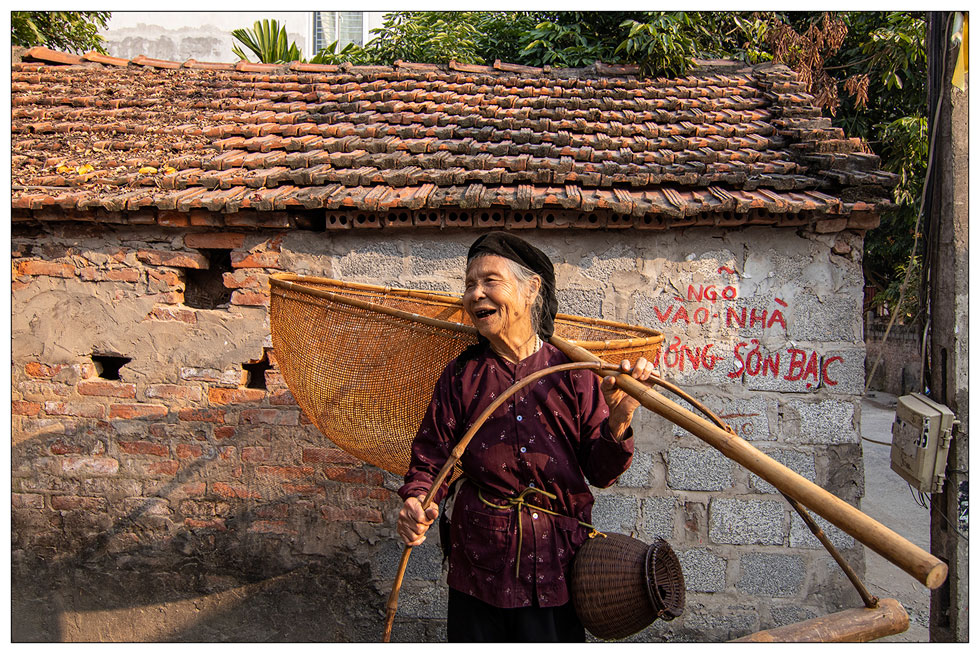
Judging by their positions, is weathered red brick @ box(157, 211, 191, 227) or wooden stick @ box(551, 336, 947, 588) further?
weathered red brick @ box(157, 211, 191, 227)

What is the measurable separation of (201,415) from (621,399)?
9.74ft

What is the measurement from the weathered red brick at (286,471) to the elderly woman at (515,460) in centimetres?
194

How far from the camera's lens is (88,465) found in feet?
13.1

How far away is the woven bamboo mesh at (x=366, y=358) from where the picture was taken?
7.99 ft

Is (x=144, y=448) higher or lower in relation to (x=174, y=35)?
lower

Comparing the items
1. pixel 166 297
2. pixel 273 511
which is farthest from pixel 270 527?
pixel 166 297

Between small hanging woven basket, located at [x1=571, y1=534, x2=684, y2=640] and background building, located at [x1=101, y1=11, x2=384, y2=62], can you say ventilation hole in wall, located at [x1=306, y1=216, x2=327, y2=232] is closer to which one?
small hanging woven basket, located at [x1=571, y1=534, x2=684, y2=640]

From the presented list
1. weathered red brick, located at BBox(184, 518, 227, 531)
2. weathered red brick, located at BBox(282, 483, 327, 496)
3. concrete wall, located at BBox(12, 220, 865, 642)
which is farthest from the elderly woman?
weathered red brick, located at BBox(184, 518, 227, 531)

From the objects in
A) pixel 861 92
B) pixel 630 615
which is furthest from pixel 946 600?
pixel 861 92

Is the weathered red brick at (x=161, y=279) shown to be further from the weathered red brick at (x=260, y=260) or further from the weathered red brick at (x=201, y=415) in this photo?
the weathered red brick at (x=201, y=415)

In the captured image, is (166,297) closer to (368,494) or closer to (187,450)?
(187,450)

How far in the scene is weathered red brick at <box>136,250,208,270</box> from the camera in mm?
3930

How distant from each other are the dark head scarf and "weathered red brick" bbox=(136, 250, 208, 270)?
252 centimetres

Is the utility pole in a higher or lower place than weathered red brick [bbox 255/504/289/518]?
higher
